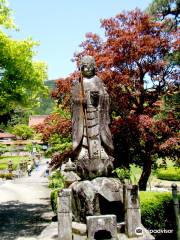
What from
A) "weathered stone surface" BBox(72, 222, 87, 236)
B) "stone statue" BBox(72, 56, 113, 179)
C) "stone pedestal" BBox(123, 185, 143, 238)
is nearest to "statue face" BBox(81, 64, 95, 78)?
"stone statue" BBox(72, 56, 113, 179)

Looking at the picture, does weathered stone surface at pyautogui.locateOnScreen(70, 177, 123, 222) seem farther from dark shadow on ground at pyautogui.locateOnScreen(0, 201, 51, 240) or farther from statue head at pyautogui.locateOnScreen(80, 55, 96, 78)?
dark shadow on ground at pyautogui.locateOnScreen(0, 201, 51, 240)

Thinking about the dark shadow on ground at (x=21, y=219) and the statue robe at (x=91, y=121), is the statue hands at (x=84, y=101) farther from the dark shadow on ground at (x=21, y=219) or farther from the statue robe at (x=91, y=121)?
the dark shadow on ground at (x=21, y=219)

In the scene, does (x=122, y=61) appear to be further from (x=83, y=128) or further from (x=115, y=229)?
(x=115, y=229)

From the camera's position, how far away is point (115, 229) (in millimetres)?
7113

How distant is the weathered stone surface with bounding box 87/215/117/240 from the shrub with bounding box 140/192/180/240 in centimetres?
433

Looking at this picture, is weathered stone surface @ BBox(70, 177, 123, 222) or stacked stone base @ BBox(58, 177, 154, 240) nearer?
stacked stone base @ BBox(58, 177, 154, 240)

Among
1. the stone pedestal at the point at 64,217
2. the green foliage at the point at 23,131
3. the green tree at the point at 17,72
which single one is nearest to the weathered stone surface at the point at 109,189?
the stone pedestal at the point at 64,217

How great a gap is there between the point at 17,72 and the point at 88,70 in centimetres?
749

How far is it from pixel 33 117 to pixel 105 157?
248ft

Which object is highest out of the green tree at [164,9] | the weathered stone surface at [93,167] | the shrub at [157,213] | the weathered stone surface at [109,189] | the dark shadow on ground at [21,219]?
the green tree at [164,9]

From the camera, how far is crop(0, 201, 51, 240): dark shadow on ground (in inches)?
531

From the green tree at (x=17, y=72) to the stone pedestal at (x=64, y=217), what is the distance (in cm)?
827

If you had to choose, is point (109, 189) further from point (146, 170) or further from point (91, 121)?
point (146, 170)

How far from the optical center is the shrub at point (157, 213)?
37.2 feet
